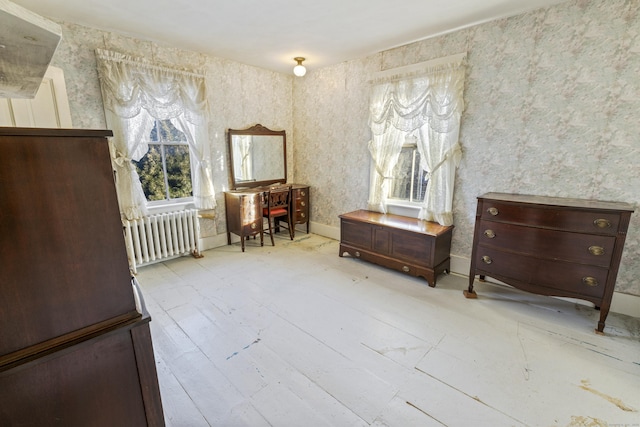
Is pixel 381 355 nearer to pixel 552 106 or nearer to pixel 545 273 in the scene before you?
pixel 545 273

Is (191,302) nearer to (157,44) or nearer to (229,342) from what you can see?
(229,342)

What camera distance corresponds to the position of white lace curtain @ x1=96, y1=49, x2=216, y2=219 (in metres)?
3.02

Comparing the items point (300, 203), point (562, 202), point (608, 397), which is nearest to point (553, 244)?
point (562, 202)

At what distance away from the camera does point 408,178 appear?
12.1ft

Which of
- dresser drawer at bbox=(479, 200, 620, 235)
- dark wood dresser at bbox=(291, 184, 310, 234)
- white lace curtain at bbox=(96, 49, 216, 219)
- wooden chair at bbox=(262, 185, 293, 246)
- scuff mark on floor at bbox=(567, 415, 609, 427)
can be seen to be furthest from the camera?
dark wood dresser at bbox=(291, 184, 310, 234)

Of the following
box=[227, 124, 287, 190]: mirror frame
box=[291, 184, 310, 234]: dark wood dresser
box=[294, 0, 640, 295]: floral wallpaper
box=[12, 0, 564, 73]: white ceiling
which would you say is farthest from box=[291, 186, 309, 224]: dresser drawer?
box=[294, 0, 640, 295]: floral wallpaper

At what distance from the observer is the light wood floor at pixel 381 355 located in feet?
5.32

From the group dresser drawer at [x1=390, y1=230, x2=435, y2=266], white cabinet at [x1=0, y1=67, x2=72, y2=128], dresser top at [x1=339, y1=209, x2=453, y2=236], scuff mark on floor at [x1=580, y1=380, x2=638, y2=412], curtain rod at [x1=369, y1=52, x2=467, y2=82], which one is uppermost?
curtain rod at [x1=369, y1=52, x2=467, y2=82]

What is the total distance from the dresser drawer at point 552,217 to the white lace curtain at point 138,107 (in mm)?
3418

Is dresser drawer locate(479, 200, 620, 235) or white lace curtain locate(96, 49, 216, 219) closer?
dresser drawer locate(479, 200, 620, 235)

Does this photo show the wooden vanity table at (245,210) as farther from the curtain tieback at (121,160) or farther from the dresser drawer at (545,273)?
the dresser drawer at (545,273)

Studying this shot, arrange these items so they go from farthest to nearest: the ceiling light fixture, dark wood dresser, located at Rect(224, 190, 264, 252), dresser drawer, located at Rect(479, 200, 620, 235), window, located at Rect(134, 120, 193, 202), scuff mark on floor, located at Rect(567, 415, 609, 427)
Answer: dark wood dresser, located at Rect(224, 190, 264, 252), the ceiling light fixture, window, located at Rect(134, 120, 193, 202), dresser drawer, located at Rect(479, 200, 620, 235), scuff mark on floor, located at Rect(567, 415, 609, 427)

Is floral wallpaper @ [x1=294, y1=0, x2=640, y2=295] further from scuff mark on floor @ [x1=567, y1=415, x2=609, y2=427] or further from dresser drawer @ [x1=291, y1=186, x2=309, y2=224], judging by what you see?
dresser drawer @ [x1=291, y1=186, x2=309, y2=224]

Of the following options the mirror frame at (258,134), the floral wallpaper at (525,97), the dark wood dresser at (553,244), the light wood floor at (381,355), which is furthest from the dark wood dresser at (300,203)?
the dark wood dresser at (553,244)
